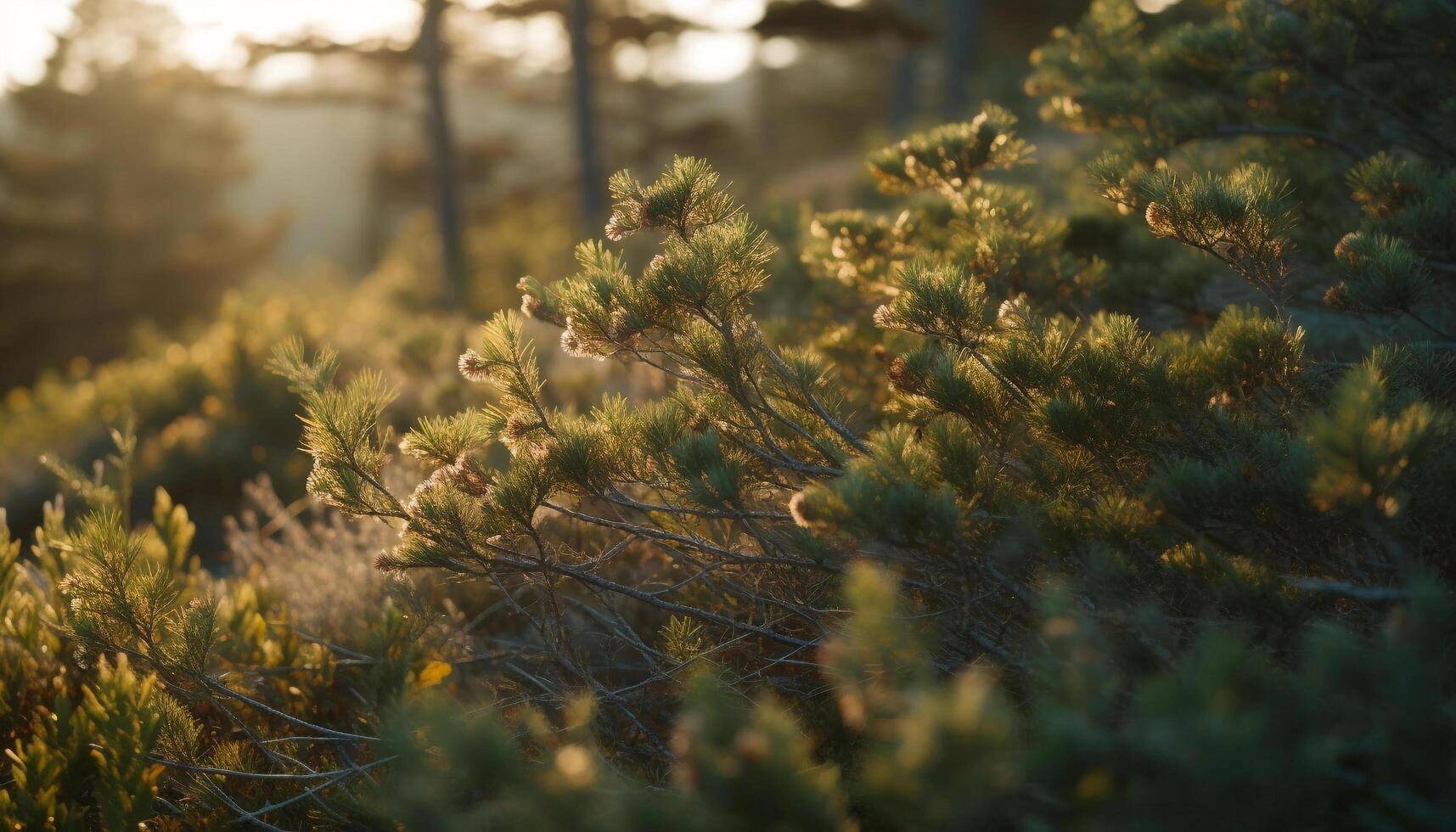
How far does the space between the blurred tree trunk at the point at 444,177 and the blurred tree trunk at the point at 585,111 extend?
67.2 inches

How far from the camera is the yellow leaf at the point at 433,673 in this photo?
2.56m

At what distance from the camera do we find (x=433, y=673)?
8.52ft

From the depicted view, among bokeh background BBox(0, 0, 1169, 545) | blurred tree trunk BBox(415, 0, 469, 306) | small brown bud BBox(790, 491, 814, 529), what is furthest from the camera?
blurred tree trunk BBox(415, 0, 469, 306)

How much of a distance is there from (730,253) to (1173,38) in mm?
2397

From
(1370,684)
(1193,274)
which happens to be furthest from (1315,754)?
(1193,274)

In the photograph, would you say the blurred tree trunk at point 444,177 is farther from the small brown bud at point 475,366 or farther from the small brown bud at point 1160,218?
the small brown bud at point 1160,218

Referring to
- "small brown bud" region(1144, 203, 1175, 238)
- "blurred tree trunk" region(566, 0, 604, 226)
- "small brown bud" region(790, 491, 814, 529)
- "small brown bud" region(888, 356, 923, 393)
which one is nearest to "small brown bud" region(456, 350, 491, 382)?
"small brown bud" region(790, 491, 814, 529)

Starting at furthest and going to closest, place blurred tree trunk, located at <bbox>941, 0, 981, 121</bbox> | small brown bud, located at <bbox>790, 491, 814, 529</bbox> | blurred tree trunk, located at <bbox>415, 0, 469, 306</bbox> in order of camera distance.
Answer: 1. blurred tree trunk, located at <bbox>941, 0, 981, 121</bbox>
2. blurred tree trunk, located at <bbox>415, 0, 469, 306</bbox>
3. small brown bud, located at <bbox>790, 491, 814, 529</bbox>

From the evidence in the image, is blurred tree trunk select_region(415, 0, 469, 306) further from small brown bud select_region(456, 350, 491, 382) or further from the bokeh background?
small brown bud select_region(456, 350, 491, 382)

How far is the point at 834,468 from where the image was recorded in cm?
213

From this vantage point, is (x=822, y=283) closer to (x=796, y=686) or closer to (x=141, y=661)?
(x=796, y=686)

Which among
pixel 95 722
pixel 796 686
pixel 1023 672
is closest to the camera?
pixel 1023 672

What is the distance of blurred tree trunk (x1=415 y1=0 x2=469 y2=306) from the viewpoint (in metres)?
11.3

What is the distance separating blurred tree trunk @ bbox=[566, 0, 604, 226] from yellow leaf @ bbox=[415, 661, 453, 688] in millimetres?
9120
